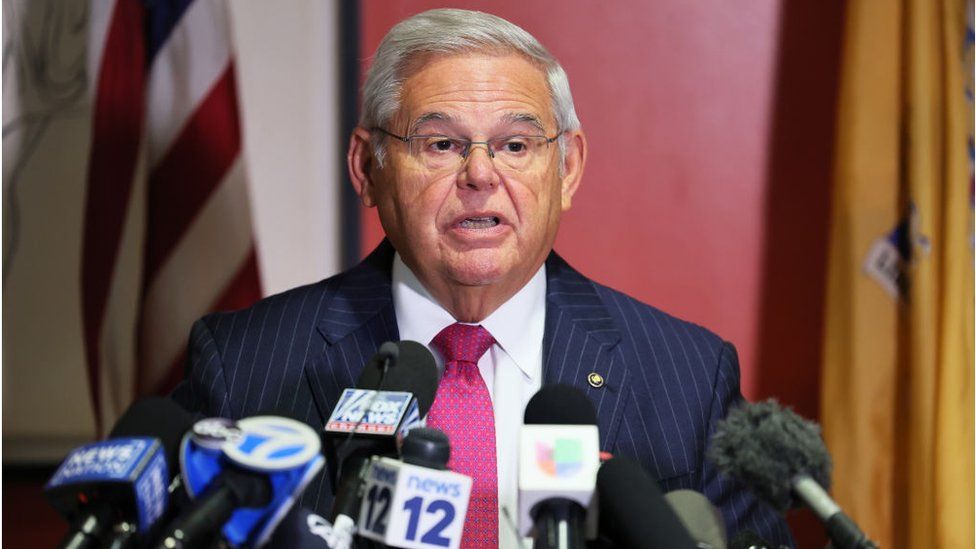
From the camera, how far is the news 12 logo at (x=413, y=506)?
4.13 ft

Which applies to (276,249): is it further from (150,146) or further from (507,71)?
(507,71)

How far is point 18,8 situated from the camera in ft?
9.57

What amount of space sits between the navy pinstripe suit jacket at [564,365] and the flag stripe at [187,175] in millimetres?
1035

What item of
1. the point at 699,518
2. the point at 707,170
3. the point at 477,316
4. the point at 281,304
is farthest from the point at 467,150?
the point at 707,170

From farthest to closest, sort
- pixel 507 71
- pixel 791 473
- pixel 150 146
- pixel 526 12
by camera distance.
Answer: pixel 526 12 → pixel 150 146 → pixel 507 71 → pixel 791 473

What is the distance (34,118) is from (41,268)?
389 millimetres

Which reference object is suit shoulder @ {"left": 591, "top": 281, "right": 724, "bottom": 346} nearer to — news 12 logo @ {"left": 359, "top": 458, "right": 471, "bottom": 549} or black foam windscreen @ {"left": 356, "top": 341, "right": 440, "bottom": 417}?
black foam windscreen @ {"left": 356, "top": 341, "right": 440, "bottom": 417}

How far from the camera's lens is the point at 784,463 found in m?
1.23

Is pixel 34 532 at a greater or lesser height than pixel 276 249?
lesser

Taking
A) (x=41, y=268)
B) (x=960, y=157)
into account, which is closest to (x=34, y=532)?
(x=41, y=268)

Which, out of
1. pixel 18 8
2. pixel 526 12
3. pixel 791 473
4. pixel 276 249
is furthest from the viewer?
pixel 276 249

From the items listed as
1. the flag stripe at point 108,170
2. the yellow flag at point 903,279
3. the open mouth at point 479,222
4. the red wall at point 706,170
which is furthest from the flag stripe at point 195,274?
the yellow flag at point 903,279

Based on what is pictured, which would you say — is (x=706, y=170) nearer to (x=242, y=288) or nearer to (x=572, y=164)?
(x=572, y=164)

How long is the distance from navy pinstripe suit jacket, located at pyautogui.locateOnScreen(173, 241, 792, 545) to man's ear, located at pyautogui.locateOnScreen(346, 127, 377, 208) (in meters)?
0.13
